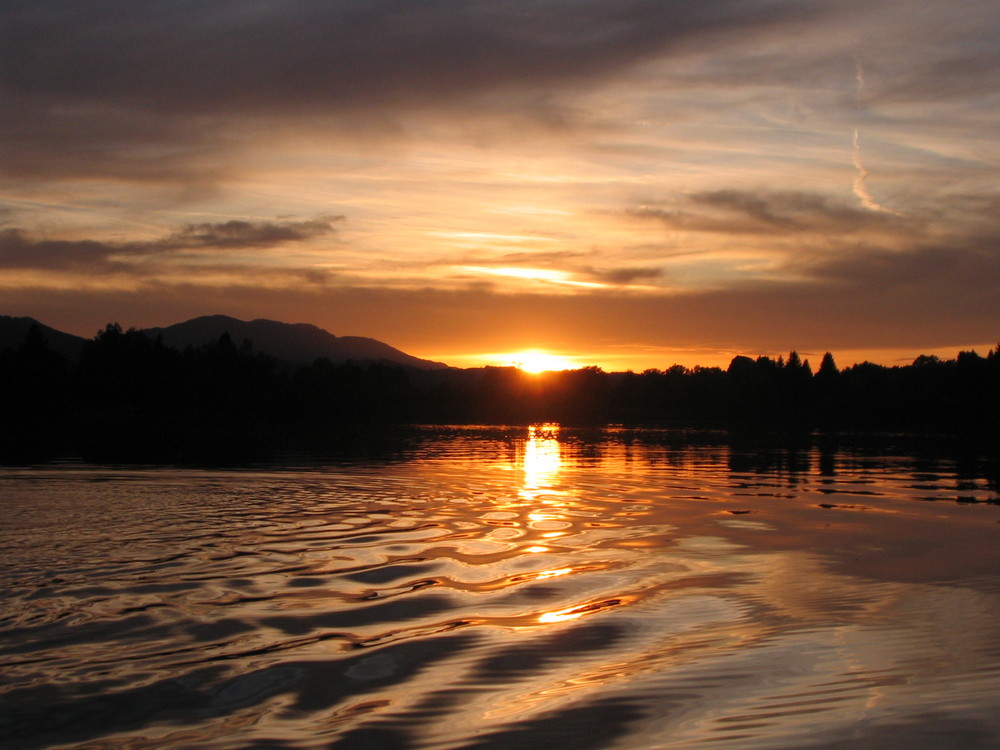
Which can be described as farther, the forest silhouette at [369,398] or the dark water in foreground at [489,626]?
the forest silhouette at [369,398]

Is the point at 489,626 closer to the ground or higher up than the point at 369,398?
closer to the ground

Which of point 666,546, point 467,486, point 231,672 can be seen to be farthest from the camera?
point 467,486

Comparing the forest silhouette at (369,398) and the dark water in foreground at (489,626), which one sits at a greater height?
the forest silhouette at (369,398)

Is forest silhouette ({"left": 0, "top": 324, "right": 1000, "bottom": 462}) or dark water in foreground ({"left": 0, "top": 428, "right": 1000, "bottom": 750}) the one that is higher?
forest silhouette ({"left": 0, "top": 324, "right": 1000, "bottom": 462})

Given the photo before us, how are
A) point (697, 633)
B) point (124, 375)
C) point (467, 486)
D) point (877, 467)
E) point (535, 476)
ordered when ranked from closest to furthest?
point (697, 633)
point (467, 486)
point (535, 476)
point (877, 467)
point (124, 375)

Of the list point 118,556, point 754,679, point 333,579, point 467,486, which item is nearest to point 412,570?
point 333,579

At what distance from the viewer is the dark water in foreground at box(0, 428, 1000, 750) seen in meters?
7.39

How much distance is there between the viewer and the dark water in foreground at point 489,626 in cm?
739

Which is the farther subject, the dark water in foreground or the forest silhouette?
the forest silhouette

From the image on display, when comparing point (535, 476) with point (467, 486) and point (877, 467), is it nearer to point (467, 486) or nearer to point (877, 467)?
point (467, 486)

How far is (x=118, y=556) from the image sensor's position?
1384cm

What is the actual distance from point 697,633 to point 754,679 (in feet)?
5.65

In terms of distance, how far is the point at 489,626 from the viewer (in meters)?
10.4

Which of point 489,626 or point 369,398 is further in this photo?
point 369,398
